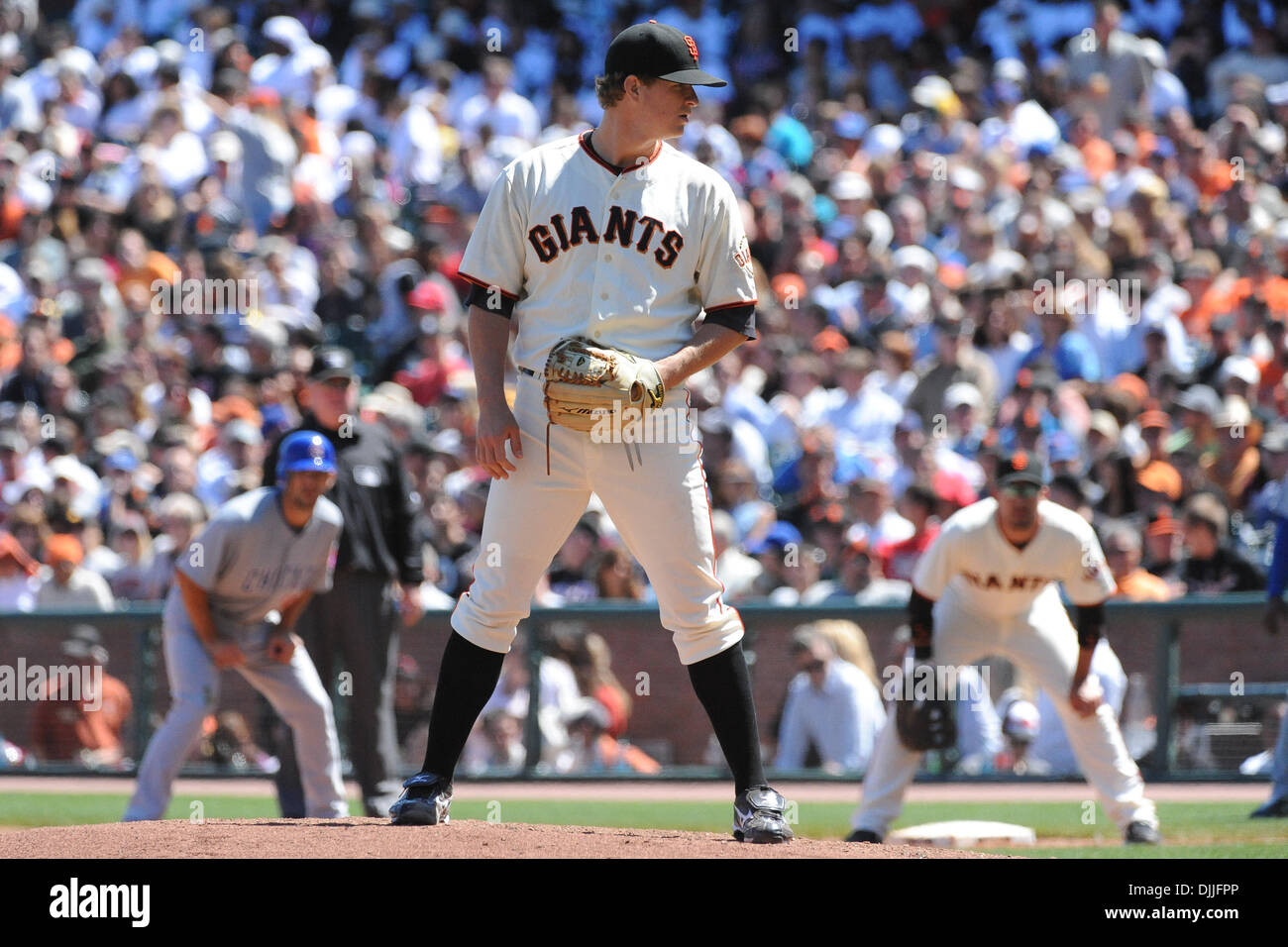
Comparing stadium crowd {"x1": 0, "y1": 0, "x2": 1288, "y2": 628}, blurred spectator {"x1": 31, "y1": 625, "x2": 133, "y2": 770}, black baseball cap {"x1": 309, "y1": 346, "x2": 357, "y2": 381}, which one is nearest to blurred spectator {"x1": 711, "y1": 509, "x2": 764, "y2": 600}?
stadium crowd {"x1": 0, "y1": 0, "x2": 1288, "y2": 628}

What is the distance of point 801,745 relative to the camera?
30.3 ft

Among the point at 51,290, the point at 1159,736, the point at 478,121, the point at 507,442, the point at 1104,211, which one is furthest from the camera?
the point at 478,121

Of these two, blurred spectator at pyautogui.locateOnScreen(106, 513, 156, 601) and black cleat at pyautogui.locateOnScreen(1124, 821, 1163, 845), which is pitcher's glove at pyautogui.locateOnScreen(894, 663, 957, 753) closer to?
black cleat at pyautogui.locateOnScreen(1124, 821, 1163, 845)

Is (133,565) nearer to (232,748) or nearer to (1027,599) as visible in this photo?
(232,748)

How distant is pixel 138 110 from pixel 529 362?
11.8 meters

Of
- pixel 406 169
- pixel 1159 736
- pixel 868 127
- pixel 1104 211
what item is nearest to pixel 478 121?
pixel 406 169

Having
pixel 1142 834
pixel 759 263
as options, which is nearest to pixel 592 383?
pixel 1142 834

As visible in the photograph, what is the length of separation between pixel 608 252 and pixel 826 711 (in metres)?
5.08

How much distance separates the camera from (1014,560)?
23.1ft

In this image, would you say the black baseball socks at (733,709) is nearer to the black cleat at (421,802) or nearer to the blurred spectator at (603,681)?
the black cleat at (421,802)

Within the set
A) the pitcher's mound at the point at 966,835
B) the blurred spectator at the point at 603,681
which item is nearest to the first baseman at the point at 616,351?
the pitcher's mound at the point at 966,835

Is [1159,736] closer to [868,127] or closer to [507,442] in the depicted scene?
[507,442]

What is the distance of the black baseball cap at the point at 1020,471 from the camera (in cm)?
696

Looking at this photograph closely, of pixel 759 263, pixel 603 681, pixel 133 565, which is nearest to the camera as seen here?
pixel 603 681
